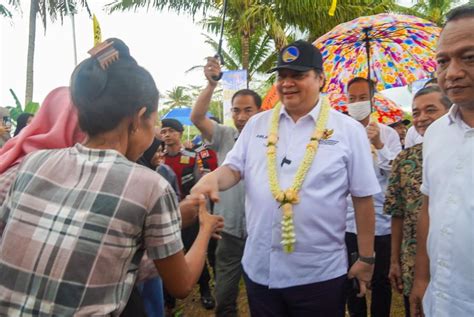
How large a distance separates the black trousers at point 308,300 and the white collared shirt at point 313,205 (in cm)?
4

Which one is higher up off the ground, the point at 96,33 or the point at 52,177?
the point at 96,33

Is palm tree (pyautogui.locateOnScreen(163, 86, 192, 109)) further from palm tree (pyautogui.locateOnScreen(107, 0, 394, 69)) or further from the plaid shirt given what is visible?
the plaid shirt

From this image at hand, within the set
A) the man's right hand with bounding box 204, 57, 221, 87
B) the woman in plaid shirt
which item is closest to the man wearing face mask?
the man's right hand with bounding box 204, 57, 221, 87

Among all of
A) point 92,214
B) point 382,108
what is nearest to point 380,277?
point 92,214

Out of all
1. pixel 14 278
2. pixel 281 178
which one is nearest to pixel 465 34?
pixel 281 178

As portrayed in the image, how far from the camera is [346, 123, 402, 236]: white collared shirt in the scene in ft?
10.1

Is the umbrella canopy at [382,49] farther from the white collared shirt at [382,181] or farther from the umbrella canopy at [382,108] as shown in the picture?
the umbrella canopy at [382,108]

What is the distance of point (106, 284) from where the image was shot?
1.17 metres

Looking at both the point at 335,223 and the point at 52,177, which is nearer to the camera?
the point at 52,177

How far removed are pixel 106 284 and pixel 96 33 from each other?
1108 mm

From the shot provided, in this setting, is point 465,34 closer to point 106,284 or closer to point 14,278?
point 106,284

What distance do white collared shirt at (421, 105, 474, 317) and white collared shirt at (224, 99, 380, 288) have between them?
0.45 meters

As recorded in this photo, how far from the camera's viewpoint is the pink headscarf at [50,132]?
4.92 ft

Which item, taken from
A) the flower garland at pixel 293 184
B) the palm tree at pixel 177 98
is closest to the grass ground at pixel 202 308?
the flower garland at pixel 293 184
